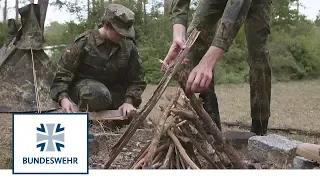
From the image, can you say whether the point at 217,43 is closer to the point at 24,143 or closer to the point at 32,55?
the point at 24,143

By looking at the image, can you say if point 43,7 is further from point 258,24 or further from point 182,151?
point 182,151

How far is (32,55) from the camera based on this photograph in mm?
2475

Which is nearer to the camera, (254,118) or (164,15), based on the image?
(164,15)

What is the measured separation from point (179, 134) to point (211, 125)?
0.33 feet

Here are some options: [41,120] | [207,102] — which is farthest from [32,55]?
[41,120]

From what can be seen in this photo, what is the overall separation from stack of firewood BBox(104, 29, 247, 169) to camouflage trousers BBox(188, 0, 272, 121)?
36 cm

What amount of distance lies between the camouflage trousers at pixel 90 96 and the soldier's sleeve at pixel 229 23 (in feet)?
2.65

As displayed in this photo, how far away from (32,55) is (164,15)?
1.95 ft

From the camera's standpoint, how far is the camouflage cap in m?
2.24

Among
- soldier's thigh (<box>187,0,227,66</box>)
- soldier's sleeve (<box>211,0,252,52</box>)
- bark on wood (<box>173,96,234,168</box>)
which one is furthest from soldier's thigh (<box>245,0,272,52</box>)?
bark on wood (<box>173,96,234,168</box>)

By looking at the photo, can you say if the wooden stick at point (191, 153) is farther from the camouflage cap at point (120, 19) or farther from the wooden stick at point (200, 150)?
the camouflage cap at point (120, 19)

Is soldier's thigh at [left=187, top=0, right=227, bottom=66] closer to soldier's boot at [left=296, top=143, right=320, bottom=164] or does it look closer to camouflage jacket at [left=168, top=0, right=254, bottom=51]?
camouflage jacket at [left=168, top=0, right=254, bottom=51]

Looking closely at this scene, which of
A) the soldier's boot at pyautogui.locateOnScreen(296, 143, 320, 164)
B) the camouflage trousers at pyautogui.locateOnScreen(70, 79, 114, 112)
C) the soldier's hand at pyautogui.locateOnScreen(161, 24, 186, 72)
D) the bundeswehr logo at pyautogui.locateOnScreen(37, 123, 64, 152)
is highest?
the soldier's hand at pyautogui.locateOnScreen(161, 24, 186, 72)

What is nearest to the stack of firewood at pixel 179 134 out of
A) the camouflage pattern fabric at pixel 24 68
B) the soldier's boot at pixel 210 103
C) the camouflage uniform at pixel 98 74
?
the soldier's boot at pixel 210 103
